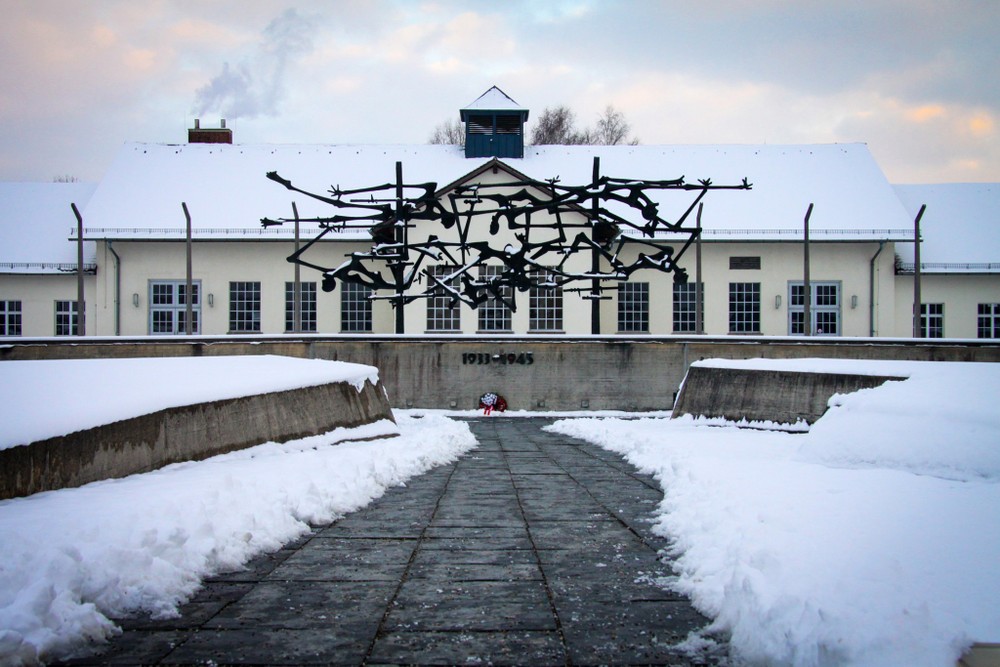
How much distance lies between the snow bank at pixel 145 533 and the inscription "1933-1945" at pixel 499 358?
57.2 ft

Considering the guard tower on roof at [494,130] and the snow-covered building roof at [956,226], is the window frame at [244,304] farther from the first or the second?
the snow-covered building roof at [956,226]

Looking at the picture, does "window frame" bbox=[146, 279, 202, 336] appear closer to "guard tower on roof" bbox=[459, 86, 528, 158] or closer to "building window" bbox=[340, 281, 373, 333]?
"building window" bbox=[340, 281, 373, 333]

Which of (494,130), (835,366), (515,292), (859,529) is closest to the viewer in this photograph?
(859,529)

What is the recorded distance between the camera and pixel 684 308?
4097cm

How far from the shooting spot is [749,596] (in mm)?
4895

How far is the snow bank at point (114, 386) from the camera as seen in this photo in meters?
8.11

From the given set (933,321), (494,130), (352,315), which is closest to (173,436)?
(352,315)

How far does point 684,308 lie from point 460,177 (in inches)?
449

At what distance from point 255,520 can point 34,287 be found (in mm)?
38650

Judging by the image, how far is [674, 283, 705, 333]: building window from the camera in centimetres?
4078

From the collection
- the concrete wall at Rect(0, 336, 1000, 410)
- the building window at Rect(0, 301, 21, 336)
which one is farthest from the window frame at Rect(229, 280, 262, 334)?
the concrete wall at Rect(0, 336, 1000, 410)

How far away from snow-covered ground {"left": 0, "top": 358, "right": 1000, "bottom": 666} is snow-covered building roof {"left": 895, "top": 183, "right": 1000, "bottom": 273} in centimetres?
3352

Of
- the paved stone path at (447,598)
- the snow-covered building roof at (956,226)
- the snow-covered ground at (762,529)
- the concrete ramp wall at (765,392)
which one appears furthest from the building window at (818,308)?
the paved stone path at (447,598)

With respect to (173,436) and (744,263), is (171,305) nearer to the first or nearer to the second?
(744,263)
